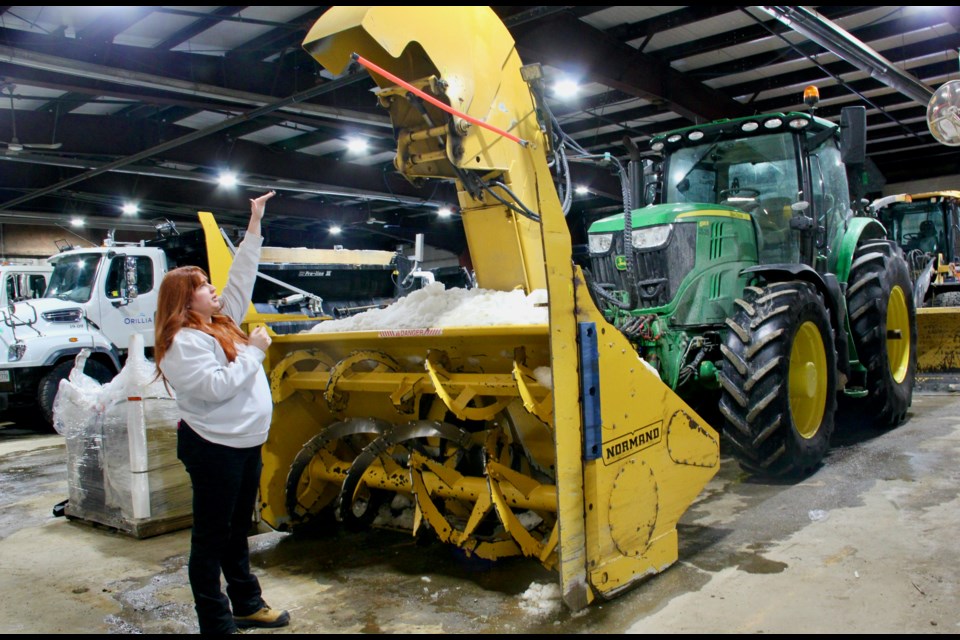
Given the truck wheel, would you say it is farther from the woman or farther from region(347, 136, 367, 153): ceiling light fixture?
the woman

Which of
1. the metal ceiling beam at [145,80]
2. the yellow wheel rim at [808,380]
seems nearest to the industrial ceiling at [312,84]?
the metal ceiling beam at [145,80]

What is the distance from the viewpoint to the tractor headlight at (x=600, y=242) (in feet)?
17.9

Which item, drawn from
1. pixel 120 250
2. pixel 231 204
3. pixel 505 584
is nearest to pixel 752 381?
pixel 505 584

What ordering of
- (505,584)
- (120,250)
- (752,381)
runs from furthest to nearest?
(120,250) < (752,381) < (505,584)

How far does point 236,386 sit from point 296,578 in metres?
1.28

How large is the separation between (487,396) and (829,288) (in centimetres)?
275

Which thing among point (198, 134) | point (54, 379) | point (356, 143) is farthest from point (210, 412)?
point (356, 143)

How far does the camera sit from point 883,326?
550 cm

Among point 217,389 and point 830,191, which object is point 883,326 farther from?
point 217,389

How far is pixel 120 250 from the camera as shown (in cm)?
970

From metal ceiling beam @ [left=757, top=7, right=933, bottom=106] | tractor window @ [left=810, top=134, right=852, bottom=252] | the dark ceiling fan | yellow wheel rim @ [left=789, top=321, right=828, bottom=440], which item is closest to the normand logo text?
yellow wheel rim @ [left=789, top=321, right=828, bottom=440]

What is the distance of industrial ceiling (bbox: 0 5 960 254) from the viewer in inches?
274

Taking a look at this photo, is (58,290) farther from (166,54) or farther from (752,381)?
(752,381)

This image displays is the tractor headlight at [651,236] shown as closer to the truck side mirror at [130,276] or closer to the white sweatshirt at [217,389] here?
the white sweatshirt at [217,389]
